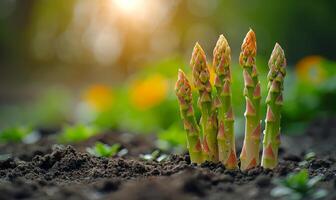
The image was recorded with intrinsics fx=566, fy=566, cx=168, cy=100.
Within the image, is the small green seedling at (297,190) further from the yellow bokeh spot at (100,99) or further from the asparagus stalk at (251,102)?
the yellow bokeh spot at (100,99)

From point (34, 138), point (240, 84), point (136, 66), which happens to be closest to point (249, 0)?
point (136, 66)

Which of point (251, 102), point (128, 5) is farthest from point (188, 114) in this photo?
point (128, 5)

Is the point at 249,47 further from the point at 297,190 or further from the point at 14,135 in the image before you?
the point at 14,135

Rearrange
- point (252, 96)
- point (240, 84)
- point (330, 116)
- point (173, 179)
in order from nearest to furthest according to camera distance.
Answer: point (173, 179) < point (252, 96) < point (330, 116) < point (240, 84)

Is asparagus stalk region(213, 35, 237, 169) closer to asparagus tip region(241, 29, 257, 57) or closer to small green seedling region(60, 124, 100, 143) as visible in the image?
asparagus tip region(241, 29, 257, 57)

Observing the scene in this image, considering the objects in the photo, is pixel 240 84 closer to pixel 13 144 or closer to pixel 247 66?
pixel 13 144

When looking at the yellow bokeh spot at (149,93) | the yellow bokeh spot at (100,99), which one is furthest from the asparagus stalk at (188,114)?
the yellow bokeh spot at (100,99)

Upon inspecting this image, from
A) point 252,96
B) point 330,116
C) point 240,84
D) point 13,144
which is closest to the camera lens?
point 252,96
